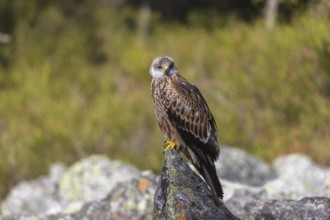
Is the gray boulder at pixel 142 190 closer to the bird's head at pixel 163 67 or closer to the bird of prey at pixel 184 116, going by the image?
the bird of prey at pixel 184 116

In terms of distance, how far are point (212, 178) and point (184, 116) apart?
0.75 m

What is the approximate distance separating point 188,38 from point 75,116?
656 cm

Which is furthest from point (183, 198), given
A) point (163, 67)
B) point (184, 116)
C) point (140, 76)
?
point (140, 76)

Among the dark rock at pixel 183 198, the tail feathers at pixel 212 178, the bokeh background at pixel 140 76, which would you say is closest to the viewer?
the dark rock at pixel 183 198

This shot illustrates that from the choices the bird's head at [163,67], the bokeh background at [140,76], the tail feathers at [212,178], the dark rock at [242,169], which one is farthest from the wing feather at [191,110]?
the bokeh background at [140,76]

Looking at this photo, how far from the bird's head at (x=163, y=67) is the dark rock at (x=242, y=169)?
3233mm

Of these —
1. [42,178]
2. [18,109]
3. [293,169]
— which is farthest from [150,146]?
[293,169]

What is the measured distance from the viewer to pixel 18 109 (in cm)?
1766

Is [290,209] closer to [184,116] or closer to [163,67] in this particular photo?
[184,116]

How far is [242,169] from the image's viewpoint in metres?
10.8

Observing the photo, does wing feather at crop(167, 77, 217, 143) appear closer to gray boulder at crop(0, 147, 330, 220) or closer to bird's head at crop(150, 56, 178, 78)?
bird's head at crop(150, 56, 178, 78)

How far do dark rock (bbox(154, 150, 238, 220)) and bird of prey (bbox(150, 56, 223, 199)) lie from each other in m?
0.82

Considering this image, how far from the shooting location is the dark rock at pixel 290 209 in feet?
21.0

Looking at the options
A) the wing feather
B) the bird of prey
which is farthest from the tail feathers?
the wing feather
